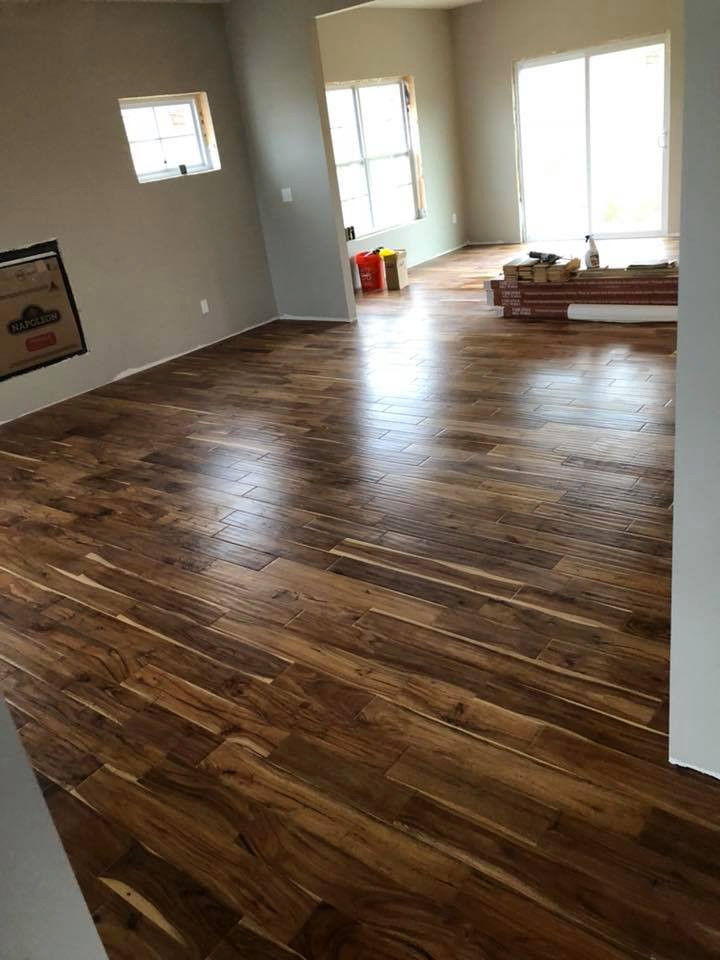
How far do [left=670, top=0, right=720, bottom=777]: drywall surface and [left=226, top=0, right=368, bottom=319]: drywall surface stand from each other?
529 centimetres

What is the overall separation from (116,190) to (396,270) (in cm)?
325

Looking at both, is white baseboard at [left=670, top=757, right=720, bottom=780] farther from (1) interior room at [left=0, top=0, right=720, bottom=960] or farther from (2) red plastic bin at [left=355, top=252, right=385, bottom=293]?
(2) red plastic bin at [left=355, top=252, right=385, bottom=293]

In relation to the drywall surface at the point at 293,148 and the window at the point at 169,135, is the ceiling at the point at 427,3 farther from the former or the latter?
the window at the point at 169,135

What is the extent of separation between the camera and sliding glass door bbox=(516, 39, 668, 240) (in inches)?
342

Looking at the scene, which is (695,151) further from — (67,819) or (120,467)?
(120,467)

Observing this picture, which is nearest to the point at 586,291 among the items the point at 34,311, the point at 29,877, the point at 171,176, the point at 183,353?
the point at 183,353

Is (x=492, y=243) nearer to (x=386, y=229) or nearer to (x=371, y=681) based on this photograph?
(x=386, y=229)

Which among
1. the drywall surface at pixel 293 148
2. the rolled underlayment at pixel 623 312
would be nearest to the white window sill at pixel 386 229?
the drywall surface at pixel 293 148

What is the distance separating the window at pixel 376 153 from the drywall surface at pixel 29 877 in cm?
821

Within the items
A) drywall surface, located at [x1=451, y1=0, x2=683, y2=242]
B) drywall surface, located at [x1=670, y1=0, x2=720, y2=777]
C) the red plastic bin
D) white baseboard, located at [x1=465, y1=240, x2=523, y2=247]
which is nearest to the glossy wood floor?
drywall surface, located at [x1=670, y1=0, x2=720, y2=777]

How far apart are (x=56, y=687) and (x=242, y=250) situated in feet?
17.5

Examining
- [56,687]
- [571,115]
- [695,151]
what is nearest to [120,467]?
[56,687]

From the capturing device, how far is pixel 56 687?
2.57 meters

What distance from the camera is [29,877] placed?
1.01m
